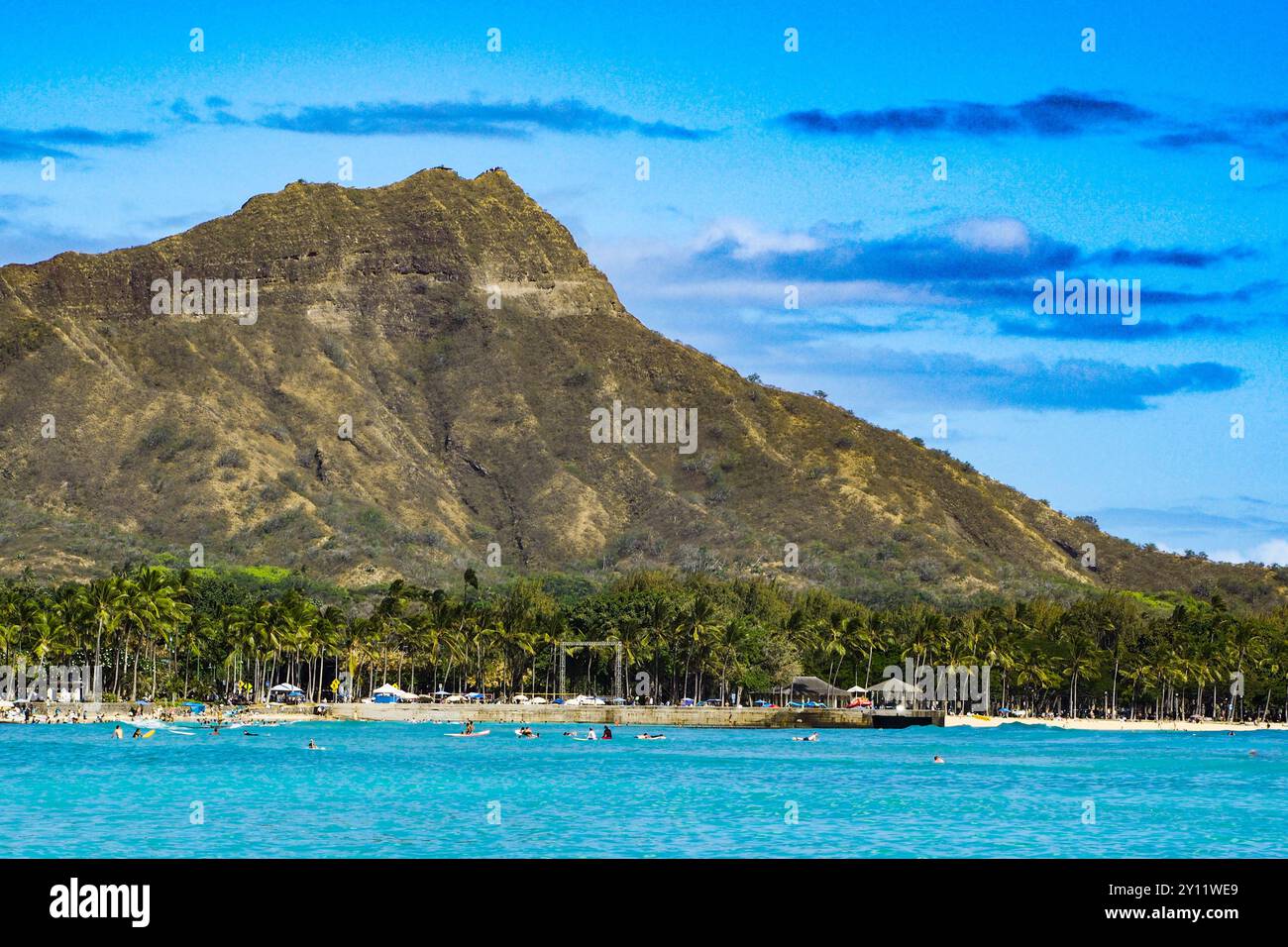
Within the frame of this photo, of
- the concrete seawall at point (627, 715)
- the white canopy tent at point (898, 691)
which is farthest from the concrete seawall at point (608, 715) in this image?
the white canopy tent at point (898, 691)

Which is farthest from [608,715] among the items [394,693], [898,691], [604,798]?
[604,798]

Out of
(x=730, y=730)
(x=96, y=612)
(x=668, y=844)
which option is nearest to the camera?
(x=668, y=844)

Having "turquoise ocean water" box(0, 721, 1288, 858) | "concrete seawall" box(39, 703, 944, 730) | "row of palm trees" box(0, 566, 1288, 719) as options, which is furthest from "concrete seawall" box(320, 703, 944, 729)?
"turquoise ocean water" box(0, 721, 1288, 858)

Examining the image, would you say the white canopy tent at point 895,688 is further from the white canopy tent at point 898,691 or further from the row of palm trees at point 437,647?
the row of palm trees at point 437,647

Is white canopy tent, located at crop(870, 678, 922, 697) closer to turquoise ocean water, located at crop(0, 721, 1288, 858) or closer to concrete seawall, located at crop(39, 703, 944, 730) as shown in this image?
concrete seawall, located at crop(39, 703, 944, 730)

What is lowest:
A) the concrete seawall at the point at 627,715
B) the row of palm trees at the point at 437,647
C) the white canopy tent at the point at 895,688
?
the concrete seawall at the point at 627,715

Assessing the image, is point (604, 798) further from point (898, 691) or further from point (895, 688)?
point (898, 691)
